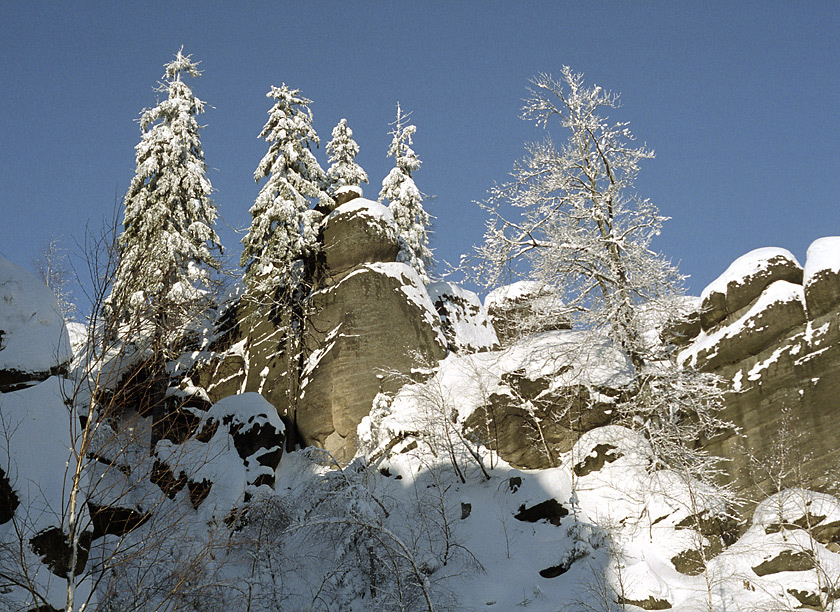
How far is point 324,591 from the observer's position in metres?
16.7

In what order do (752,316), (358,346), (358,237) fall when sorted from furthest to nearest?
1. (358,237)
2. (358,346)
3. (752,316)

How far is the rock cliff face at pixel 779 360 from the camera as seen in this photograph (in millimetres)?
18594

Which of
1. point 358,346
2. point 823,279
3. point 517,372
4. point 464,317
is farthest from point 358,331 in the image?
point 823,279

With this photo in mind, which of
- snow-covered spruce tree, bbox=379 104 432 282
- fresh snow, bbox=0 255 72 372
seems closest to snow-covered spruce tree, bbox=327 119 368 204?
snow-covered spruce tree, bbox=379 104 432 282

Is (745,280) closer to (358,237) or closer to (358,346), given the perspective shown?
(358,346)

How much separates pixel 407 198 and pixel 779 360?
2661 cm

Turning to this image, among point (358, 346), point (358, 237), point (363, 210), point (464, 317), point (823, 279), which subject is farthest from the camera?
point (464, 317)

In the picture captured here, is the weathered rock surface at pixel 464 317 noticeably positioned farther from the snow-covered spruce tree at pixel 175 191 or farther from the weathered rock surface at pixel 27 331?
the weathered rock surface at pixel 27 331

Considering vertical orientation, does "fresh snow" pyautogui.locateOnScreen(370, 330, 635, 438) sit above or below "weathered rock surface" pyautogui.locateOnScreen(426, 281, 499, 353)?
below

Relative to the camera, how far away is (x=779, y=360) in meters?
19.9

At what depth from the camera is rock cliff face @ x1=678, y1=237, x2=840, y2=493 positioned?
18.6m

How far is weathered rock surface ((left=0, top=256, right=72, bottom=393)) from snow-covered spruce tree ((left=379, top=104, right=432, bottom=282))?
2781 cm

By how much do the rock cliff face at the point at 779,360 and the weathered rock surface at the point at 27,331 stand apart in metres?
17.5

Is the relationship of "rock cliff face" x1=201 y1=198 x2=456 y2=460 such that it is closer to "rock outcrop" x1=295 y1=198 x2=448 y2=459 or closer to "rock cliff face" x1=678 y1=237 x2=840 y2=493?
"rock outcrop" x1=295 y1=198 x2=448 y2=459
